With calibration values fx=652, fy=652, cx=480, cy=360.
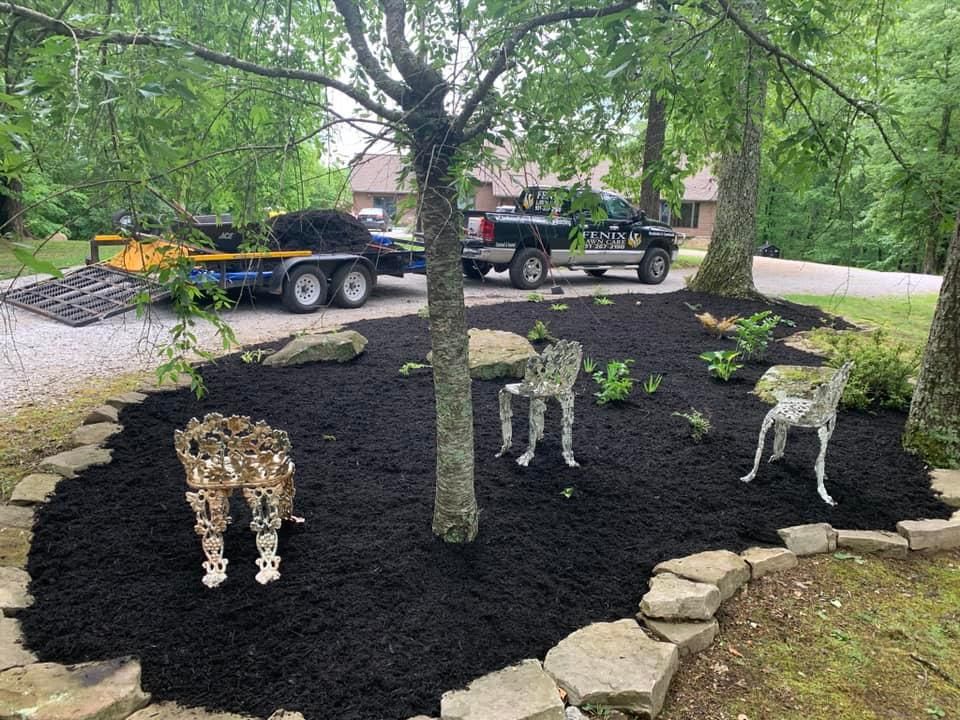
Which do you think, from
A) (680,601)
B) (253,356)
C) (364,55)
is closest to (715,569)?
(680,601)

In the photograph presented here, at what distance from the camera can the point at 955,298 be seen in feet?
13.6

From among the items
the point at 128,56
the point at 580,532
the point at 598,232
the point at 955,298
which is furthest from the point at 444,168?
the point at 598,232

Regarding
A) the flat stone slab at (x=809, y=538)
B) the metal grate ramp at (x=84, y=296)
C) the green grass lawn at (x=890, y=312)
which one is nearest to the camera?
the flat stone slab at (x=809, y=538)

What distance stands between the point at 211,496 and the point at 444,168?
163 cm

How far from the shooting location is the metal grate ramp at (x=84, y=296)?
809 centimetres

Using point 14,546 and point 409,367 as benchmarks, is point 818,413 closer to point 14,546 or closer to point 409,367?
point 409,367

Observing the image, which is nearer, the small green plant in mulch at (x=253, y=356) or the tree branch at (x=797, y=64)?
the tree branch at (x=797, y=64)

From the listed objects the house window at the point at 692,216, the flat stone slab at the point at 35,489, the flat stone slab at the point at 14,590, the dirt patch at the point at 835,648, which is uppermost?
the house window at the point at 692,216

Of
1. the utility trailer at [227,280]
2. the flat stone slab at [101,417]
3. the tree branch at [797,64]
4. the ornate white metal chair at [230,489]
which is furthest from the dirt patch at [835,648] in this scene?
the utility trailer at [227,280]

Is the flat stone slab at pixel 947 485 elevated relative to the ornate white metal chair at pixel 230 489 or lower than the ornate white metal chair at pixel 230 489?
lower

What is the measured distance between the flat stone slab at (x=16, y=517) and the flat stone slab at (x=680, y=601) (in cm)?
289

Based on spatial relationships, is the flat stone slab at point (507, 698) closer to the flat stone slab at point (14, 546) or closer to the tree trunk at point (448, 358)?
the tree trunk at point (448, 358)

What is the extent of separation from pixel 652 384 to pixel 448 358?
302 cm

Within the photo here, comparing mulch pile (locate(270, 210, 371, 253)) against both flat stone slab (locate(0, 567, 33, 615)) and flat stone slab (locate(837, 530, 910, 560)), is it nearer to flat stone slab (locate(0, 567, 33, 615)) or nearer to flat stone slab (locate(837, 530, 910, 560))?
flat stone slab (locate(0, 567, 33, 615))
